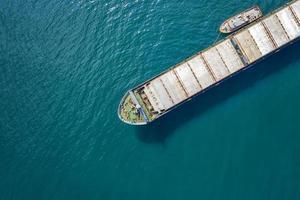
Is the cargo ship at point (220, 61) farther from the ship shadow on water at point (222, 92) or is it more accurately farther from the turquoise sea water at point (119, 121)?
the turquoise sea water at point (119, 121)

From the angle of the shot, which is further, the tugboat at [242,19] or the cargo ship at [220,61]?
the tugboat at [242,19]

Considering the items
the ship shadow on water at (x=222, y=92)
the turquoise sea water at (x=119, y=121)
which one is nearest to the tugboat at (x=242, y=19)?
the turquoise sea water at (x=119, y=121)

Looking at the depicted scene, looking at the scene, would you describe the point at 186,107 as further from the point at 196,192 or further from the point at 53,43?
the point at 53,43

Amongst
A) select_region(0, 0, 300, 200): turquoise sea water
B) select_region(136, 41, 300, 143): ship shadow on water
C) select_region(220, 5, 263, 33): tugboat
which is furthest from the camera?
select_region(220, 5, 263, 33): tugboat

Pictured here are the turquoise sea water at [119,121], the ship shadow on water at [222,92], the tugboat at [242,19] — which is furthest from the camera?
the tugboat at [242,19]

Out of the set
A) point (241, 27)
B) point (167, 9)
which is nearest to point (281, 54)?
point (241, 27)

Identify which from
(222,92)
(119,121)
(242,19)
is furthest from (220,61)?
(119,121)

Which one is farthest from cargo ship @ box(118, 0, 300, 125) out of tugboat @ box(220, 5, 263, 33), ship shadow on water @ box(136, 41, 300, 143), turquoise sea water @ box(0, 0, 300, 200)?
turquoise sea water @ box(0, 0, 300, 200)

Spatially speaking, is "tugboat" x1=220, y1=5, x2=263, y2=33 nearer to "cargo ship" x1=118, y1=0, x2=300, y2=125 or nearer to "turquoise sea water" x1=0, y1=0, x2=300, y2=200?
"cargo ship" x1=118, y1=0, x2=300, y2=125
